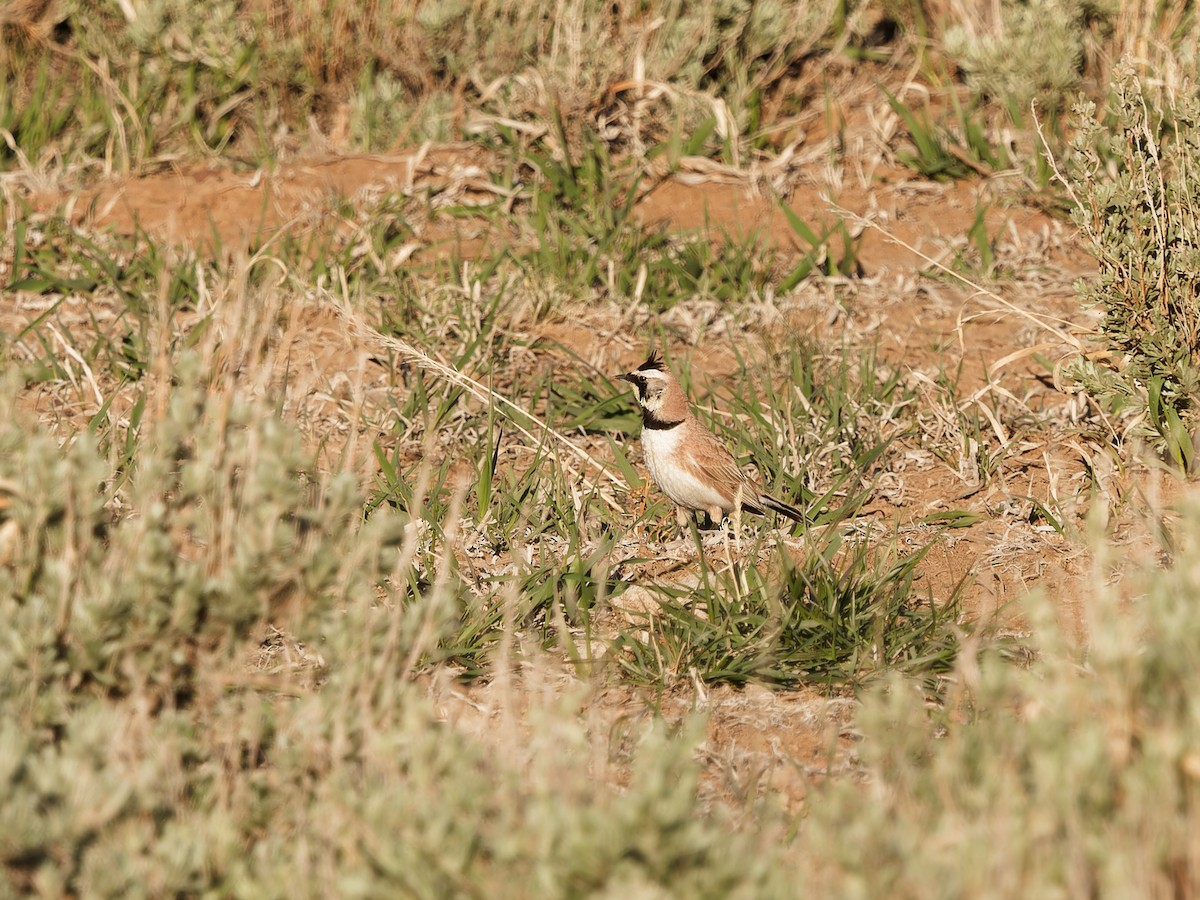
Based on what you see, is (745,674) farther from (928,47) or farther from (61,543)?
(928,47)

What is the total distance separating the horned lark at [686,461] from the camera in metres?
5.46

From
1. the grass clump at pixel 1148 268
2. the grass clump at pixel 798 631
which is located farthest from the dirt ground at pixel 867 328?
the grass clump at pixel 1148 268

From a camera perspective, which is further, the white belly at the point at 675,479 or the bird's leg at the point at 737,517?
the white belly at the point at 675,479

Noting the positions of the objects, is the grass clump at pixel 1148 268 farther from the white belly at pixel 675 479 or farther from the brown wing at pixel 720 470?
the white belly at pixel 675 479

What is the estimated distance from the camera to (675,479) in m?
5.45

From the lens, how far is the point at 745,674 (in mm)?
4375

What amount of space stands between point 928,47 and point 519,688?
6.21 metres

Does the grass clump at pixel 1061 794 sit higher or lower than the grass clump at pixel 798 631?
higher

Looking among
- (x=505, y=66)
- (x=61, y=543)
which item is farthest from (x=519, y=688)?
(x=505, y=66)

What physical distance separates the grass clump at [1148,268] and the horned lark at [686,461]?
1.35m

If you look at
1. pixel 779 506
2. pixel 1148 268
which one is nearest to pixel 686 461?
pixel 779 506

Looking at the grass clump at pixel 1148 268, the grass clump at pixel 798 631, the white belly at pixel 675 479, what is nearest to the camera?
the grass clump at pixel 798 631

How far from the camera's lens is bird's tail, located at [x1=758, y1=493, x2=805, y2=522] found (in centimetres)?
550

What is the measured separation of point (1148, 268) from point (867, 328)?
1.77m
